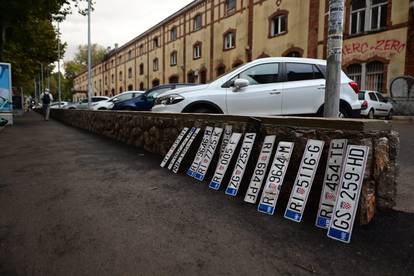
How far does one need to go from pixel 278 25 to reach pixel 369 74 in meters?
7.07

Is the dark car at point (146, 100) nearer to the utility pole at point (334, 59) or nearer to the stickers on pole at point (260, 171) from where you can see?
the utility pole at point (334, 59)

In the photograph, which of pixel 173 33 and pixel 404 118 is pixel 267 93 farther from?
pixel 173 33

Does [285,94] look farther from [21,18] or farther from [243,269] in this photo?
[21,18]

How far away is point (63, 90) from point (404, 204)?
99635mm

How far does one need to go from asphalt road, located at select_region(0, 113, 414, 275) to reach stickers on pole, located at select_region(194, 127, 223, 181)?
33 centimetres

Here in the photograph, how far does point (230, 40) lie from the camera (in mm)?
25453

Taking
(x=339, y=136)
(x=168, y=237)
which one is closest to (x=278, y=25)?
(x=339, y=136)

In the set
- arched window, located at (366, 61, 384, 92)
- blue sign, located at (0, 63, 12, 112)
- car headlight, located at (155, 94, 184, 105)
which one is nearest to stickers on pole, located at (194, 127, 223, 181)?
car headlight, located at (155, 94, 184, 105)

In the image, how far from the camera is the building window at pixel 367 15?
16391 millimetres

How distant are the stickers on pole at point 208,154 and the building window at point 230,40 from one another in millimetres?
21584

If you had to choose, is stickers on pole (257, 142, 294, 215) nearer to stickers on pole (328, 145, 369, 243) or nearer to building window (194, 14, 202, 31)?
stickers on pole (328, 145, 369, 243)

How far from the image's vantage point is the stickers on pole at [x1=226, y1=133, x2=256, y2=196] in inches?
146

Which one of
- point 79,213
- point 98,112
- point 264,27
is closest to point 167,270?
point 79,213

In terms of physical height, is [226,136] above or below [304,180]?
above
